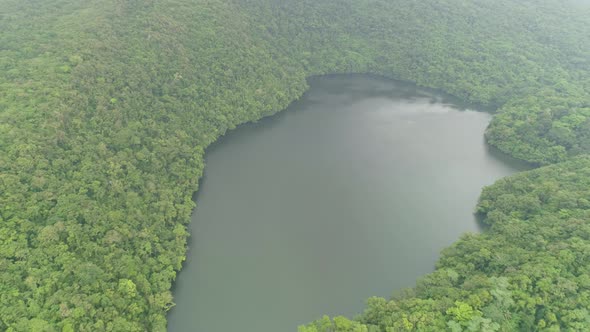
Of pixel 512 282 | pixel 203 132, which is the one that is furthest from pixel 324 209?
pixel 203 132

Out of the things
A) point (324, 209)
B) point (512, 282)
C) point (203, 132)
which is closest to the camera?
point (512, 282)

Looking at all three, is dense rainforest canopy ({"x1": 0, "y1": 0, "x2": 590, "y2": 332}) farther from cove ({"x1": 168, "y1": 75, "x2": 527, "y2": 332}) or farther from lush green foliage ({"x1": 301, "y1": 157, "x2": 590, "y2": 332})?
cove ({"x1": 168, "y1": 75, "x2": 527, "y2": 332})

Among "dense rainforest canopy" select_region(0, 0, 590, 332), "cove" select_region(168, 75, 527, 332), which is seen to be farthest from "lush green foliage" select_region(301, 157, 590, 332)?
"cove" select_region(168, 75, 527, 332)

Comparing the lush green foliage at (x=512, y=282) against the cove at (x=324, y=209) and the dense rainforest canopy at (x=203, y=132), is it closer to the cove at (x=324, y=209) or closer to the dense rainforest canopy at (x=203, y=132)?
the dense rainforest canopy at (x=203, y=132)

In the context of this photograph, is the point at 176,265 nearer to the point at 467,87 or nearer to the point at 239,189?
the point at 239,189

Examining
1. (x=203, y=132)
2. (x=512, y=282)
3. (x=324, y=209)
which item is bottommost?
(x=324, y=209)

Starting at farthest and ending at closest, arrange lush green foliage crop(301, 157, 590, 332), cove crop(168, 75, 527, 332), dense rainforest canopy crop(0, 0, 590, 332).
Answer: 1. cove crop(168, 75, 527, 332)
2. dense rainforest canopy crop(0, 0, 590, 332)
3. lush green foliage crop(301, 157, 590, 332)

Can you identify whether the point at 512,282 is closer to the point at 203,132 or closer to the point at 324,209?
the point at 324,209
